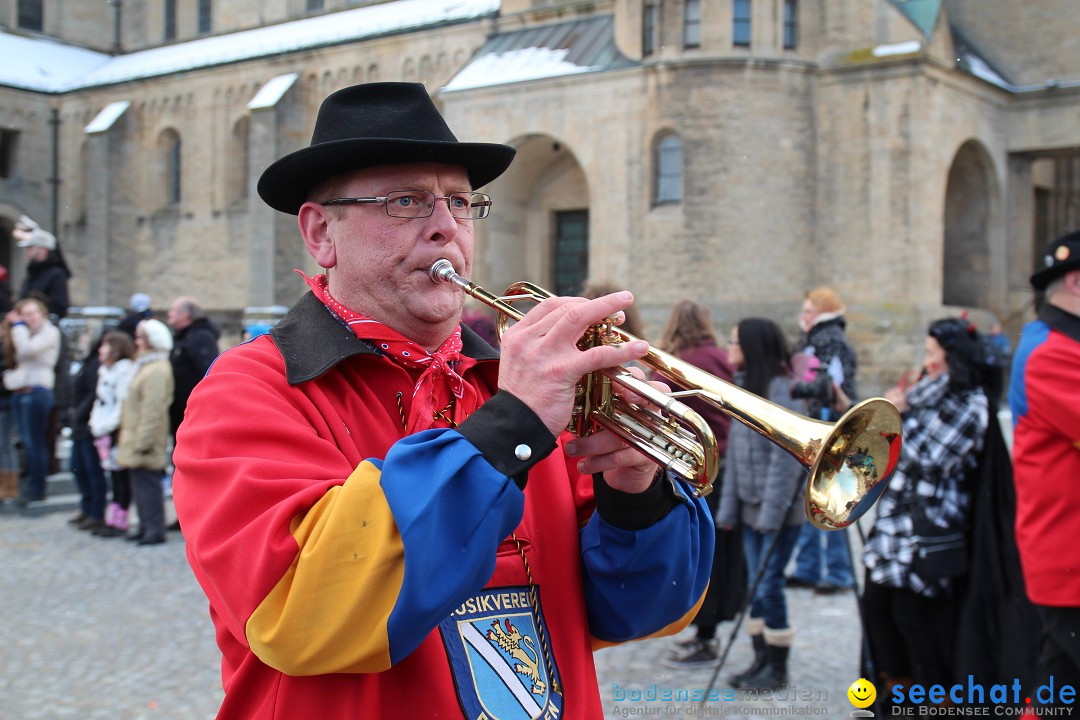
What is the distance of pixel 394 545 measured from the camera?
1715mm

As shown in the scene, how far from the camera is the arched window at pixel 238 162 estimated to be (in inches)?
1344

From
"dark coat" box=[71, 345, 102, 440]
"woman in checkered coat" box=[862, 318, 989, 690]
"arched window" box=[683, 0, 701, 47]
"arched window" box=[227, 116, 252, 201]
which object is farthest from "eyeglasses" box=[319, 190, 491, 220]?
"arched window" box=[227, 116, 252, 201]

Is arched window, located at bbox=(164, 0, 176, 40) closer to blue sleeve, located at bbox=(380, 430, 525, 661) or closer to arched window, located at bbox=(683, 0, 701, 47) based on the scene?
arched window, located at bbox=(683, 0, 701, 47)

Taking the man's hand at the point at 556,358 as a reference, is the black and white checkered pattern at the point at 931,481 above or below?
below

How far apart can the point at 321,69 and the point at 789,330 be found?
54.9ft

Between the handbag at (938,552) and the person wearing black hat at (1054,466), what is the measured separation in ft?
1.33

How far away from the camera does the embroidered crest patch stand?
2.00m

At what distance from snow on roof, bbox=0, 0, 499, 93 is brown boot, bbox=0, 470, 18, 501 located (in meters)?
18.6

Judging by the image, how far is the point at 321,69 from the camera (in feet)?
98.8

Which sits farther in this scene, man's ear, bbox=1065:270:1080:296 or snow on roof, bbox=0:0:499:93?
snow on roof, bbox=0:0:499:93

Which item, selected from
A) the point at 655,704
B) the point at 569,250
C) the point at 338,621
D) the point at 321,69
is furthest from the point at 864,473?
the point at 321,69

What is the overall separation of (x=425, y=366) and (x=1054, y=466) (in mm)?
2887

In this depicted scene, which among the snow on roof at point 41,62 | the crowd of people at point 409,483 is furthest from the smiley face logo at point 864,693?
the snow on roof at point 41,62

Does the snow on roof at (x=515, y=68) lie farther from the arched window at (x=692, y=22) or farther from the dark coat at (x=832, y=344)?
the dark coat at (x=832, y=344)
